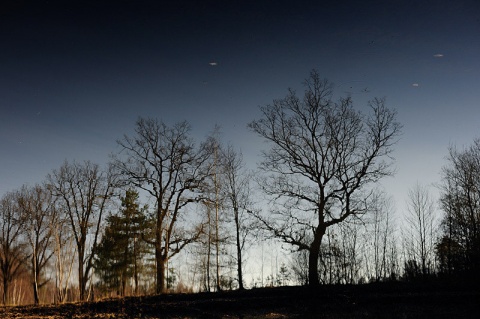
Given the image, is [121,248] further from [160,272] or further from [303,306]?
[303,306]

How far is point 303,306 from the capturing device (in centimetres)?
1499

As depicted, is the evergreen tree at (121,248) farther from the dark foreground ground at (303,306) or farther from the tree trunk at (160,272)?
the dark foreground ground at (303,306)

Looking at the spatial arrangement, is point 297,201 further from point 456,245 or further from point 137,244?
point 137,244

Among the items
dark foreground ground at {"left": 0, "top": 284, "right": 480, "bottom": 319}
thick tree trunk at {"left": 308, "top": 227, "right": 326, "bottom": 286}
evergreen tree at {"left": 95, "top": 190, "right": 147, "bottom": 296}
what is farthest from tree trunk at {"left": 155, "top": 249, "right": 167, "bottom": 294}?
evergreen tree at {"left": 95, "top": 190, "right": 147, "bottom": 296}

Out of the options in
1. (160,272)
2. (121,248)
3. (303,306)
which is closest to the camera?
(303,306)

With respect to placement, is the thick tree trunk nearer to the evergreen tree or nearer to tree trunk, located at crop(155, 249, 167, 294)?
tree trunk, located at crop(155, 249, 167, 294)

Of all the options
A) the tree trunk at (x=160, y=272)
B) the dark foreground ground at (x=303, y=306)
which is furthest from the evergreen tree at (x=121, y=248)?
the dark foreground ground at (x=303, y=306)

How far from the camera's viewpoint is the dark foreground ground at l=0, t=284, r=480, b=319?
1320 centimetres

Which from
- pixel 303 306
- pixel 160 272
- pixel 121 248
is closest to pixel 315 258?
pixel 303 306

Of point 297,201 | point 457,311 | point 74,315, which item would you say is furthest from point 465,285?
point 74,315

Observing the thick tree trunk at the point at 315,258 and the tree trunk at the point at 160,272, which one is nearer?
the thick tree trunk at the point at 315,258

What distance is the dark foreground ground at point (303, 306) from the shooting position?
43.3 feet

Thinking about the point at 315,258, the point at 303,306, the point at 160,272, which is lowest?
the point at 303,306

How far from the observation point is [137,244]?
35875 millimetres
